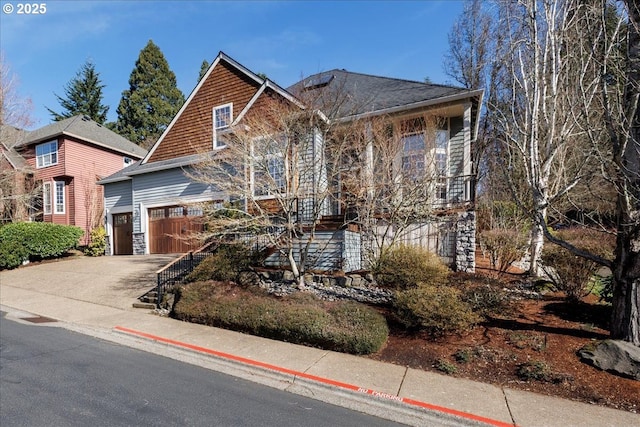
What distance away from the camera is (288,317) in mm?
5996

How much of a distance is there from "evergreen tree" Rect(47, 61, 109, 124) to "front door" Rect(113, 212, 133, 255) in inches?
1016

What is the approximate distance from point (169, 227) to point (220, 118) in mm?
5829

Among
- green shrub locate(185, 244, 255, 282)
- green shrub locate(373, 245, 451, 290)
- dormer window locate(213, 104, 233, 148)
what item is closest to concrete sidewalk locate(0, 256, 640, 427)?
green shrub locate(185, 244, 255, 282)

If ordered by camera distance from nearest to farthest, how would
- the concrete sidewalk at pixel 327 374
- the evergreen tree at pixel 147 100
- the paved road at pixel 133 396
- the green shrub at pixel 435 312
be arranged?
1. the paved road at pixel 133 396
2. the concrete sidewalk at pixel 327 374
3. the green shrub at pixel 435 312
4. the evergreen tree at pixel 147 100

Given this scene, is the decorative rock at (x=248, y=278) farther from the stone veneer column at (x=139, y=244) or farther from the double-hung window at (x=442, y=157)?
the stone veneer column at (x=139, y=244)

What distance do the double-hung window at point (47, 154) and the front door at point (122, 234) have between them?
26.6 feet

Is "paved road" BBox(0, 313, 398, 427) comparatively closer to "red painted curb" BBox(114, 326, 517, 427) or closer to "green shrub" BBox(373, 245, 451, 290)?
"red painted curb" BBox(114, 326, 517, 427)

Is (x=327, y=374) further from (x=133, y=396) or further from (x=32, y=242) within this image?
(x=32, y=242)

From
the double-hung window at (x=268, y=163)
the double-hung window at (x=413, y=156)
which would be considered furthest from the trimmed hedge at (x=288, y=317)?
the double-hung window at (x=413, y=156)

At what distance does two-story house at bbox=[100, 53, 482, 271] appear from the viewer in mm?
8005

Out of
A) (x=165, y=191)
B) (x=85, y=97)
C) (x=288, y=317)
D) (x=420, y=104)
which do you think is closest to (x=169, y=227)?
(x=165, y=191)

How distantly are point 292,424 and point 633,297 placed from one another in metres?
4.98

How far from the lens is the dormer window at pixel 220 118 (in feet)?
47.8

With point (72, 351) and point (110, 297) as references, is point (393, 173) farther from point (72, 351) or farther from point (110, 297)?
point (110, 297)
